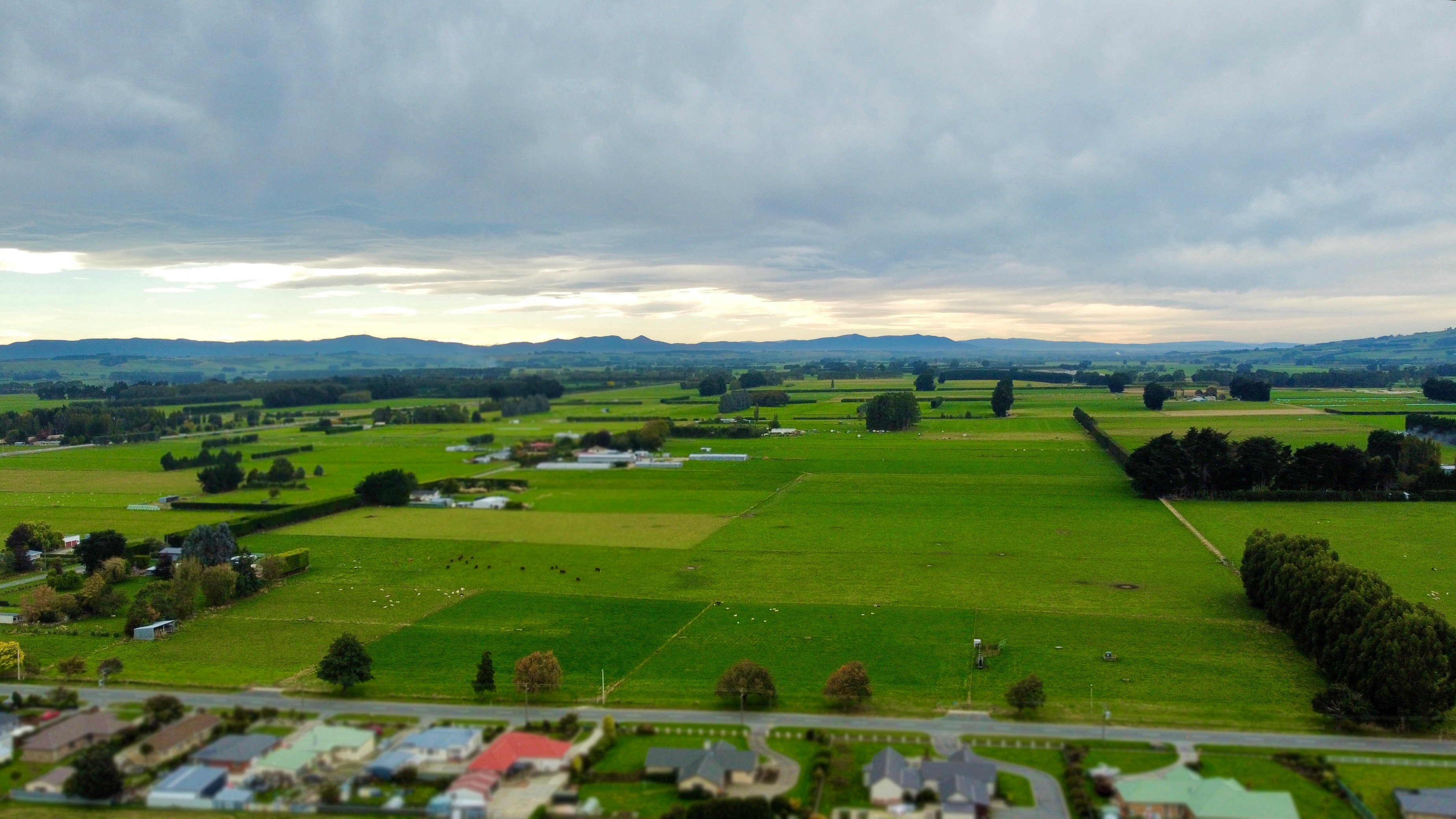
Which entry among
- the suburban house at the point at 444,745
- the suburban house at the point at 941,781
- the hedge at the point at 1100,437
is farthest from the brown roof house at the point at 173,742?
the hedge at the point at 1100,437

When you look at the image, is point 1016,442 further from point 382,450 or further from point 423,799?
point 423,799

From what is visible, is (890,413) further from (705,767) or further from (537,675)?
(705,767)

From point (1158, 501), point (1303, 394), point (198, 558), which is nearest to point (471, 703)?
point (198, 558)

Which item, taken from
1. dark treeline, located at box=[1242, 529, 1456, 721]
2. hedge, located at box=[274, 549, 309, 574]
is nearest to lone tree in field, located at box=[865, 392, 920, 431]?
hedge, located at box=[274, 549, 309, 574]

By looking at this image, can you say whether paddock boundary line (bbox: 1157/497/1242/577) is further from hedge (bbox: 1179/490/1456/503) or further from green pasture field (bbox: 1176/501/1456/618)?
hedge (bbox: 1179/490/1456/503)

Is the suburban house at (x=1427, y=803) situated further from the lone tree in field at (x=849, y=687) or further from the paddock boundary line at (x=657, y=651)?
the paddock boundary line at (x=657, y=651)
